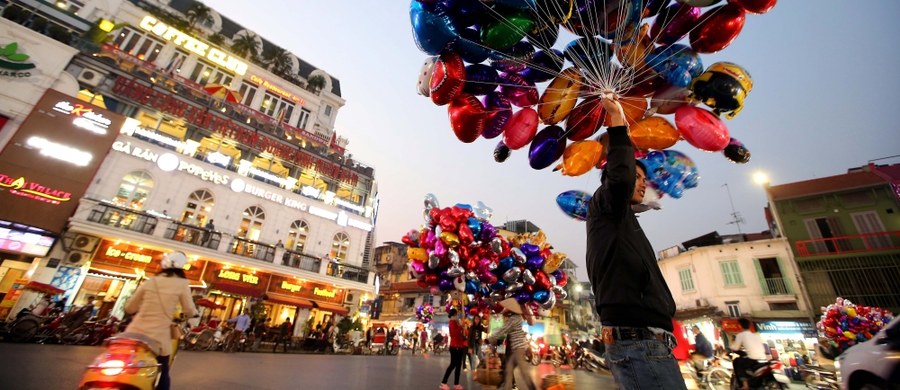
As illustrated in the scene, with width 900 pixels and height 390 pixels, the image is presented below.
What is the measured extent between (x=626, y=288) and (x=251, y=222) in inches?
824

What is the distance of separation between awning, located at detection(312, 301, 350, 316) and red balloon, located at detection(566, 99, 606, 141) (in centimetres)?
1844

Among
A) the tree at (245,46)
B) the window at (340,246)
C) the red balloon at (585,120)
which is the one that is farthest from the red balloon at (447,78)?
the tree at (245,46)

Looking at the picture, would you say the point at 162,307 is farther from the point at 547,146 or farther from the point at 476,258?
the point at 476,258

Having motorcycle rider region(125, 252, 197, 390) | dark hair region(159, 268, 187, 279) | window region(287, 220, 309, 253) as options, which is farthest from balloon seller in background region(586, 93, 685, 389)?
window region(287, 220, 309, 253)

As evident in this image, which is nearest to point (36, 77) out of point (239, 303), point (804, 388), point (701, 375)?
point (239, 303)

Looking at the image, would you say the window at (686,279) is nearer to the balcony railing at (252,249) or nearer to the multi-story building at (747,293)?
the multi-story building at (747,293)

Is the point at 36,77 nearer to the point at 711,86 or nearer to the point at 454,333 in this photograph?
the point at 454,333

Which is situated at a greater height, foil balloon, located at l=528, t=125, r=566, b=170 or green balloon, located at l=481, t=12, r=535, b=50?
green balloon, located at l=481, t=12, r=535, b=50

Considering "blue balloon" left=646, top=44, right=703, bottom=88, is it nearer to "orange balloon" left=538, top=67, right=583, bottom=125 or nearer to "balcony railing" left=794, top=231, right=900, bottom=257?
"orange balloon" left=538, top=67, right=583, bottom=125

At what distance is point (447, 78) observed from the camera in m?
3.19

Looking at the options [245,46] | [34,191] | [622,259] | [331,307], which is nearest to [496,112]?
[622,259]

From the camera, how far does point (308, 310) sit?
756 inches

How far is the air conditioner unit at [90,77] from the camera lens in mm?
16094

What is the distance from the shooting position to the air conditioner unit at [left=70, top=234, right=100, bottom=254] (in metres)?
13.6
